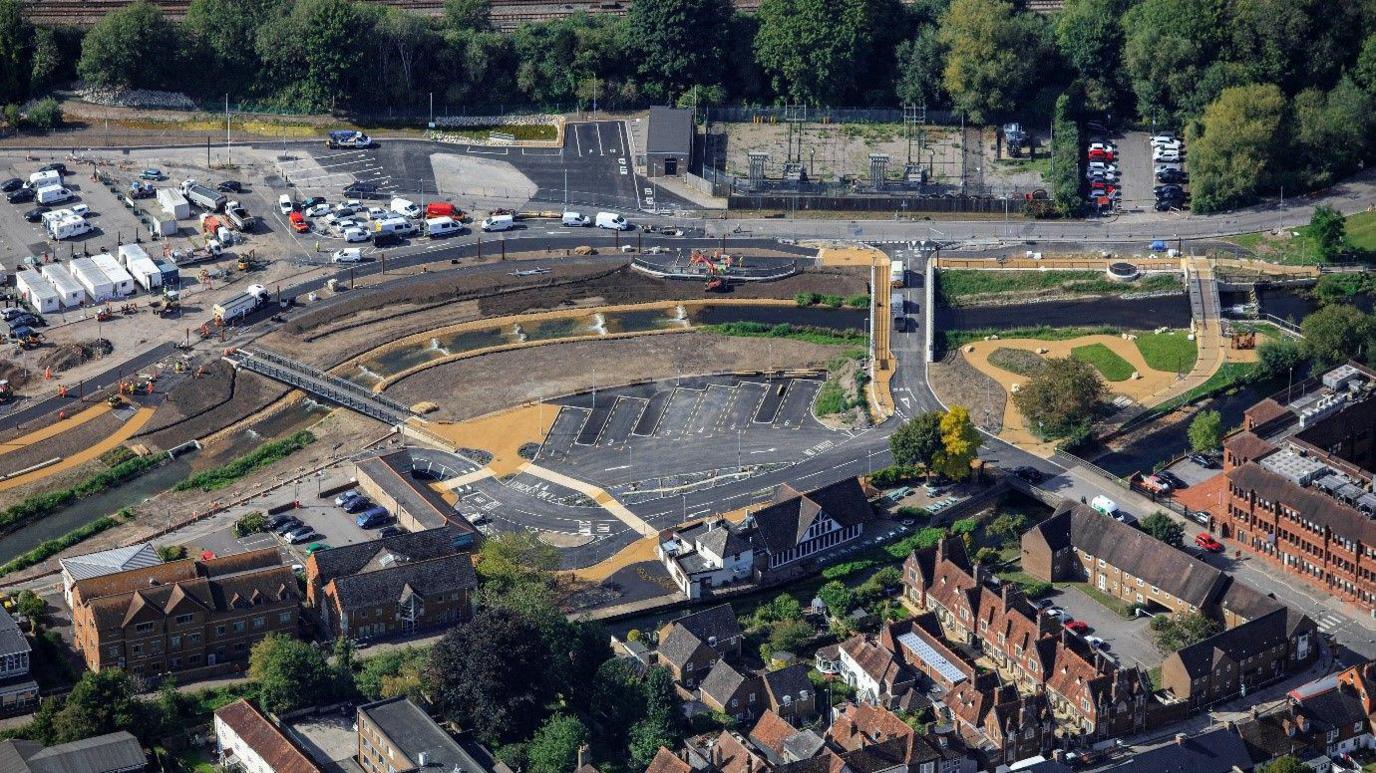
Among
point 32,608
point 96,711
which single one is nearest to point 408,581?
point 96,711

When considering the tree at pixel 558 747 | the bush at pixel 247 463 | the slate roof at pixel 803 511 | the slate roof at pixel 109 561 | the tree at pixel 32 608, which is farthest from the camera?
the bush at pixel 247 463

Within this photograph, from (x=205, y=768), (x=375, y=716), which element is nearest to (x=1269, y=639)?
(x=375, y=716)

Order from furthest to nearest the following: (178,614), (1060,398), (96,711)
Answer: (1060,398)
(178,614)
(96,711)

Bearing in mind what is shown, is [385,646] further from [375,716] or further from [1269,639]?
[1269,639]

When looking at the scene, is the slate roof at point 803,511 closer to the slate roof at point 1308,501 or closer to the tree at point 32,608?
the slate roof at point 1308,501

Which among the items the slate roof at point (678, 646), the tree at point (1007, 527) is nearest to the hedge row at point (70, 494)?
the slate roof at point (678, 646)

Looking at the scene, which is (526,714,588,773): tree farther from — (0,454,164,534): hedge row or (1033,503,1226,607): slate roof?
(0,454,164,534): hedge row

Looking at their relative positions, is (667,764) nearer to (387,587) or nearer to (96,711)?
(387,587)

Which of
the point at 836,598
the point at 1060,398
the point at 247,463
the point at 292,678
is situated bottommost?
the point at 292,678
